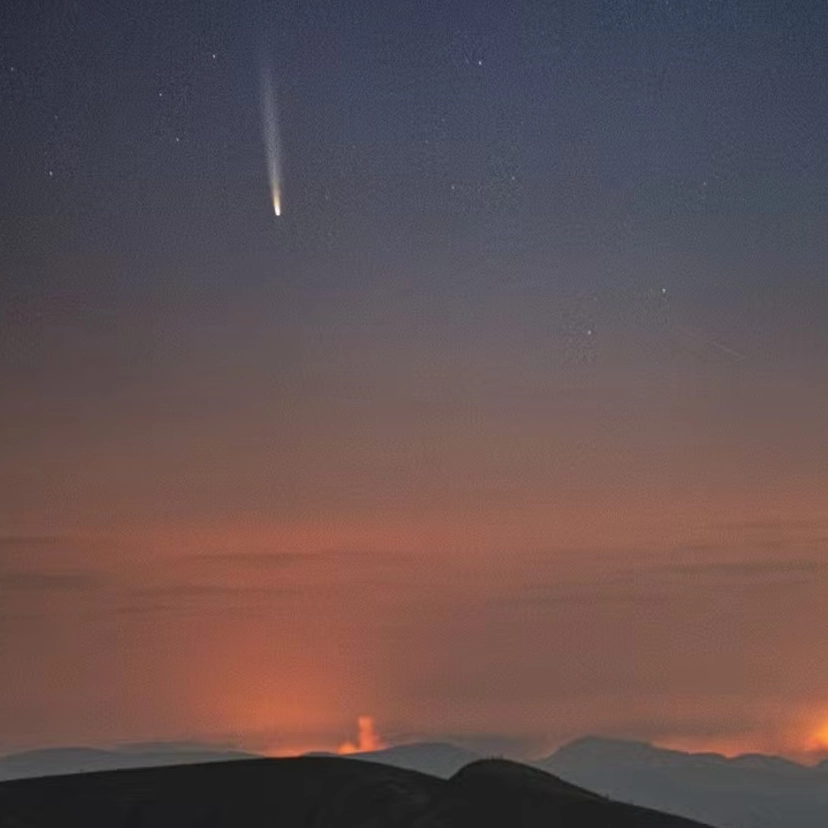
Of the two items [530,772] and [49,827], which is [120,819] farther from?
[530,772]

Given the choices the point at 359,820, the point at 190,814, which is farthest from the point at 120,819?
the point at 359,820

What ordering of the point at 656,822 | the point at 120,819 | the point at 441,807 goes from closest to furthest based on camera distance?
the point at 656,822 → the point at 441,807 → the point at 120,819

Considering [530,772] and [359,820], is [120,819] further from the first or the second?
→ [530,772]

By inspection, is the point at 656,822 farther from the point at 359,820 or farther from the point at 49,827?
the point at 49,827

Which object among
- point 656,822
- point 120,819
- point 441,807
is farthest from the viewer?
point 120,819

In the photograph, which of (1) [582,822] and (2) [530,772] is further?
(2) [530,772]

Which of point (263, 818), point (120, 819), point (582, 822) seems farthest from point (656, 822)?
point (120, 819)

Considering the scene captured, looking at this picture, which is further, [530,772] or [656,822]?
[530,772]

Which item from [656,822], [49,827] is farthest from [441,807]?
[49,827]
